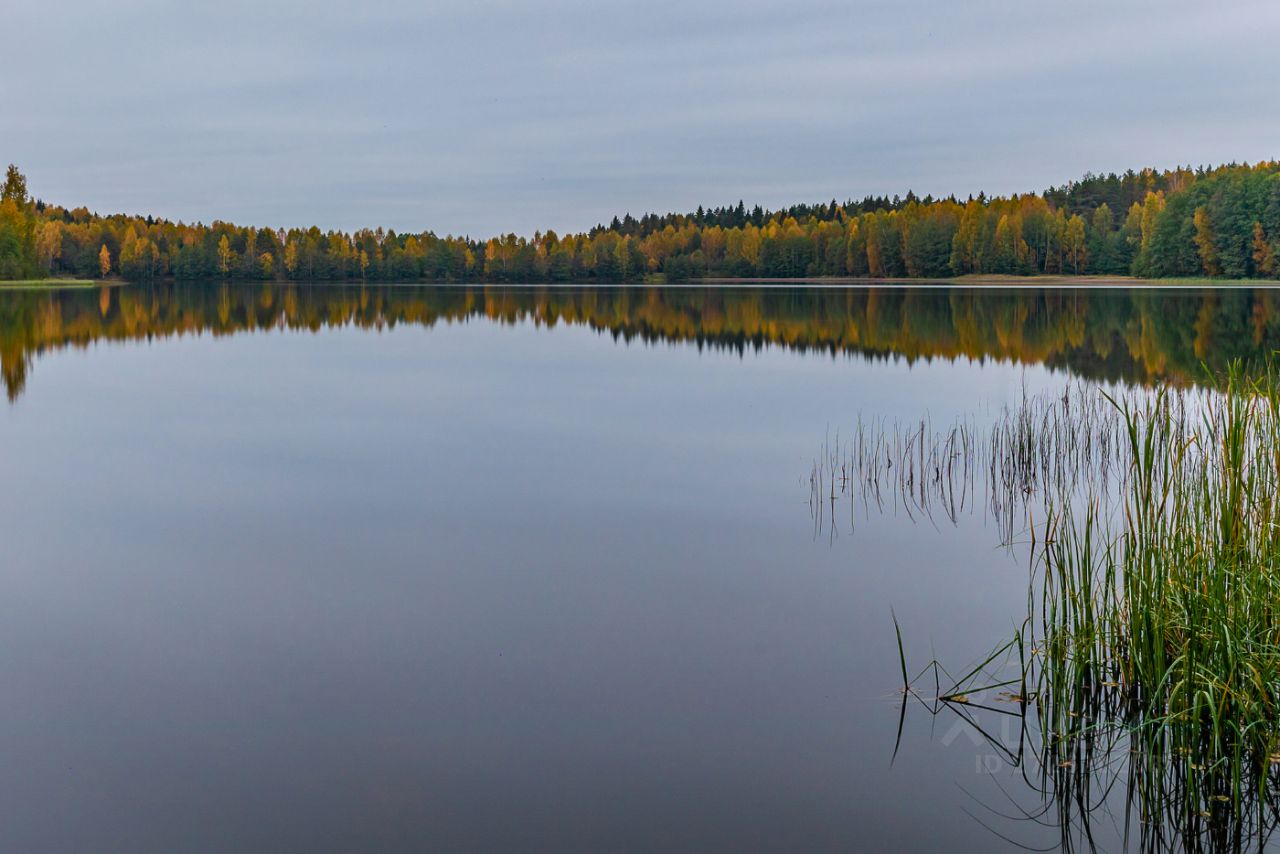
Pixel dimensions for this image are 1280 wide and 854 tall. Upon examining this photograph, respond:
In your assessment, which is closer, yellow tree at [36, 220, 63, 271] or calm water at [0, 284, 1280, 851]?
calm water at [0, 284, 1280, 851]

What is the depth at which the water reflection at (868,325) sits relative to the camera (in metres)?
23.6

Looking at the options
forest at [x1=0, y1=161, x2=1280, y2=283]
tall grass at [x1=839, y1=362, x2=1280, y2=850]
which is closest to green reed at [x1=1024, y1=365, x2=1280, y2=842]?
tall grass at [x1=839, y1=362, x2=1280, y2=850]

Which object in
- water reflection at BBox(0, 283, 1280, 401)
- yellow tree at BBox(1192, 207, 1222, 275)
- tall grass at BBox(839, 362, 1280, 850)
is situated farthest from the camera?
yellow tree at BBox(1192, 207, 1222, 275)

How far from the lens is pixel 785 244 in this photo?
11569 centimetres

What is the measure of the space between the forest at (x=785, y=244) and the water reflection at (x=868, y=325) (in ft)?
87.7

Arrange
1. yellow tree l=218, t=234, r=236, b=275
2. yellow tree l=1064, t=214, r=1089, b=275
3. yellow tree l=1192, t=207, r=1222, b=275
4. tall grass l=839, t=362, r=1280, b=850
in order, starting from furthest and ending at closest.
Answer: yellow tree l=218, t=234, r=236, b=275, yellow tree l=1064, t=214, r=1089, b=275, yellow tree l=1192, t=207, r=1222, b=275, tall grass l=839, t=362, r=1280, b=850

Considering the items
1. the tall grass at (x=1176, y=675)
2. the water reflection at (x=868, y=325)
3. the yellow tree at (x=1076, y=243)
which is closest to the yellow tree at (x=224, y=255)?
the water reflection at (x=868, y=325)

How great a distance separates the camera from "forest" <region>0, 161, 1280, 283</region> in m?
73.0

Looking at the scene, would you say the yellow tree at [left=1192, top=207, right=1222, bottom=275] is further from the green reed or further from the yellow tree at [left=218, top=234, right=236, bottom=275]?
the yellow tree at [left=218, top=234, right=236, bottom=275]

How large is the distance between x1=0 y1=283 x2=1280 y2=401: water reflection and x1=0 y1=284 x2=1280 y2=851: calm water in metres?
7.39

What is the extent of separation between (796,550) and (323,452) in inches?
258

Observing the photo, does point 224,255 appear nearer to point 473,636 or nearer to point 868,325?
point 868,325

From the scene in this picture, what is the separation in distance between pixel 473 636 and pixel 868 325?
1195 inches

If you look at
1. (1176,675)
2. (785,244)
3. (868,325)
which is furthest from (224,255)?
(1176,675)
